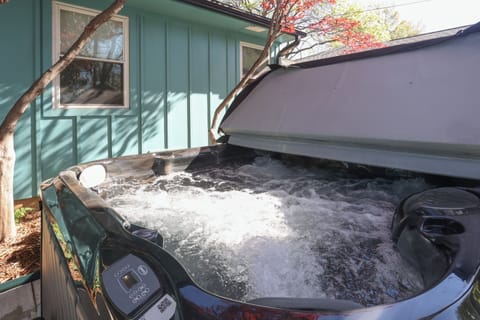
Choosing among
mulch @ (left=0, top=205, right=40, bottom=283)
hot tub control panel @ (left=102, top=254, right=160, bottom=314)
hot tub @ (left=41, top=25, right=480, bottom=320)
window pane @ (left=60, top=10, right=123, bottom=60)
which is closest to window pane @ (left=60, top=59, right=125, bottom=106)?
window pane @ (left=60, top=10, right=123, bottom=60)

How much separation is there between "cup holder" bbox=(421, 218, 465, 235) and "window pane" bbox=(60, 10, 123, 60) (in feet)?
15.9

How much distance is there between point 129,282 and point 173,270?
115 mm

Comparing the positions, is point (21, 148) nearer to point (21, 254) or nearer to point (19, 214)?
point (19, 214)

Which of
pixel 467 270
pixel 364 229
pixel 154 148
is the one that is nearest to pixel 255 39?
pixel 154 148

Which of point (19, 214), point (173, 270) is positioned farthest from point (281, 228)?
point (19, 214)

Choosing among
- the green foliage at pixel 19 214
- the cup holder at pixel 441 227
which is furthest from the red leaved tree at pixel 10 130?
the cup holder at pixel 441 227

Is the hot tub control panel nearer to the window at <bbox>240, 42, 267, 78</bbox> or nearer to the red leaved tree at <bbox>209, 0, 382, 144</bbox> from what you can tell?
the red leaved tree at <bbox>209, 0, 382, 144</bbox>

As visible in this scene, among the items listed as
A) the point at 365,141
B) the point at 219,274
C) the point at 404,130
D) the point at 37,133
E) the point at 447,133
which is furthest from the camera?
the point at 37,133

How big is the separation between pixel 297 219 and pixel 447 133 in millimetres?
884

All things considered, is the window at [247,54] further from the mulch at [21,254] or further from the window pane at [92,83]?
the mulch at [21,254]

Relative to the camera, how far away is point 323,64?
254 cm

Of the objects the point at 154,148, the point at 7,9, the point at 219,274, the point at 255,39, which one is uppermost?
the point at 255,39

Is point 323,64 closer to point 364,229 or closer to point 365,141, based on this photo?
point 365,141

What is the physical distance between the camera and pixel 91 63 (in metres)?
4.62
